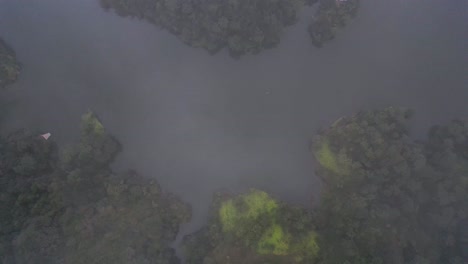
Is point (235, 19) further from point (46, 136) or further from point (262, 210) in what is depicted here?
point (46, 136)

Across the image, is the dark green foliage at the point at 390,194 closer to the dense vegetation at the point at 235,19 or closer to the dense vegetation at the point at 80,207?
the dense vegetation at the point at 235,19

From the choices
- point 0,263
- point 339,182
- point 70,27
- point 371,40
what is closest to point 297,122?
point 339,182

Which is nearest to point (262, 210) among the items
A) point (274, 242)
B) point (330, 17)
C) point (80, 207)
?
point (274, 242)

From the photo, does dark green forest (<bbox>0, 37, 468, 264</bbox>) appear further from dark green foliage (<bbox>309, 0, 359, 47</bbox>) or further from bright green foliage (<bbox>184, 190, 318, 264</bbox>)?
dark green foliage (<bbox>309, 0, 359, 47</bbox>)

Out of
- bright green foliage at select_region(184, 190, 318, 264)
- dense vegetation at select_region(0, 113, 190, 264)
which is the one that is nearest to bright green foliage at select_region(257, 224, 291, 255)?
bright green foliage at select_region(184, 190, 318, 264)

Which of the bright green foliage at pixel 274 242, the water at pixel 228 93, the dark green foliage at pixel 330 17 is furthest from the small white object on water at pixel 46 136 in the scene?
the dark green foliage at pixel 330 17

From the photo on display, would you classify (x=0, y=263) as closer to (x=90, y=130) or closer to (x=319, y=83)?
(x=90, y=130)
